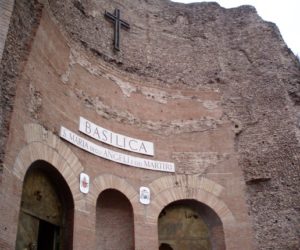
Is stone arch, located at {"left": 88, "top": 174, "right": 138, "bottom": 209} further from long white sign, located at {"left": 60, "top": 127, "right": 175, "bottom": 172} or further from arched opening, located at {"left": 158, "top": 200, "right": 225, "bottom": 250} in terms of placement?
arched opening, located at {"left": 158, "top": 200, "right": 225, "bottom": 250}

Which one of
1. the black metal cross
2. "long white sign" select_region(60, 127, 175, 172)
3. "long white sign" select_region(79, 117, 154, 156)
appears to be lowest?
"long white sign" select_region(60, 127, 175, 172)

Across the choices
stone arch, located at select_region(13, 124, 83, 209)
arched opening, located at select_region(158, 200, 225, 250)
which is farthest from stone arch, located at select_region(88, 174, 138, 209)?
arched opening, located at select_region(158, 200, 225, 250)

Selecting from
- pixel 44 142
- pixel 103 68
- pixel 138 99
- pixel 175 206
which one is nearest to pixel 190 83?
pixel 138 99

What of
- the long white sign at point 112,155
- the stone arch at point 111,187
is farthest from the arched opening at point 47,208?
the long white sign at point 112,155

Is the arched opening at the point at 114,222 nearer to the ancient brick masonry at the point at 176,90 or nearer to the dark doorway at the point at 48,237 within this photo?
the ancient brick masonry at the point at 176,90

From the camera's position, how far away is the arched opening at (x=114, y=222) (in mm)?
10211

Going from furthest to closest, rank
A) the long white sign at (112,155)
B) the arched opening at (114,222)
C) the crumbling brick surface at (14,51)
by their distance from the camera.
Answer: the arched opening at (114,222), the long white sign at (112,155), the crumbling brick surface at (14,51)

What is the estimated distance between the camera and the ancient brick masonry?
9094 millimetres

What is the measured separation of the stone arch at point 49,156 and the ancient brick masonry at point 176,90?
0.10 metres

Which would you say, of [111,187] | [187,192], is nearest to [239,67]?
[187,192]

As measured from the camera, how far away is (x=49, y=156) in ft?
29.3

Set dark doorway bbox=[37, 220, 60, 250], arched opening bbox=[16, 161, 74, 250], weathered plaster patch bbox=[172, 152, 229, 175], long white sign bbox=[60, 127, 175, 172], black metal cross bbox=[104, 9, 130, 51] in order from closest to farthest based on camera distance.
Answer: arched opening bbox=[16, 161, 74, 250], dark doorway bbox=[37, 220, 60, 250], long white sign bbox=[60, 127, 175, 172], weathered plaster patch bbox=[172, 152, 229, 175], black metal cross bbox=[104, 9, 130, 51]

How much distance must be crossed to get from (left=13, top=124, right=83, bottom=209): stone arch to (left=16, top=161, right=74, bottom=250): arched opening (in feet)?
0.41

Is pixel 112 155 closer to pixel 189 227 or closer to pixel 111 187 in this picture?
pixel 111 187
